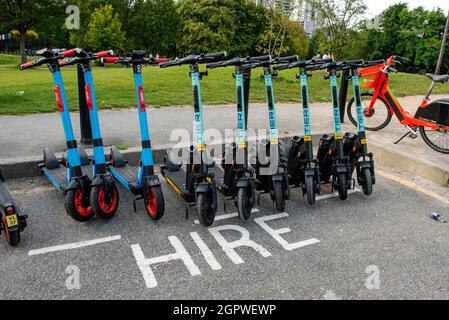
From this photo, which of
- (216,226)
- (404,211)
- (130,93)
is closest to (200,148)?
(216,226)

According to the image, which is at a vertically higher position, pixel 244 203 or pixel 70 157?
pixel 70 157

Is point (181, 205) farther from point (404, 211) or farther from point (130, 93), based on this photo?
point (130, 93)

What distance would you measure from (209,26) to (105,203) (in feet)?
139

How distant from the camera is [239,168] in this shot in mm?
4016

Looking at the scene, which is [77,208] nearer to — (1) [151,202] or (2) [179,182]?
(1) [151,202]

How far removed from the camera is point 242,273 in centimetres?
302

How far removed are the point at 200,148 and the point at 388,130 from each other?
528cm

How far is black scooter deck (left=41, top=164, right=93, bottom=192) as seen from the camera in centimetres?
420

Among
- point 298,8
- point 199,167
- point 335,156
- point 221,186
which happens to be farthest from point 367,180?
point 298,8

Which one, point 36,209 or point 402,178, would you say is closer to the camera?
point 36,209

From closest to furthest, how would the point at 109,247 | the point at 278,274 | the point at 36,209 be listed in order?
the point at 278,274, the point at 109,247, the point at 36,209

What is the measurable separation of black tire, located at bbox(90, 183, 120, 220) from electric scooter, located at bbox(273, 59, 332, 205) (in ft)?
6.80

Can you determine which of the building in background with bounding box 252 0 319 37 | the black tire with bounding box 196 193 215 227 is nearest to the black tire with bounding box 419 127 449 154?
the black tire with bounding box 196 193 215 227

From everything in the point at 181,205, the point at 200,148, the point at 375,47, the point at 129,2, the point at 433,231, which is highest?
the point at 129,2
